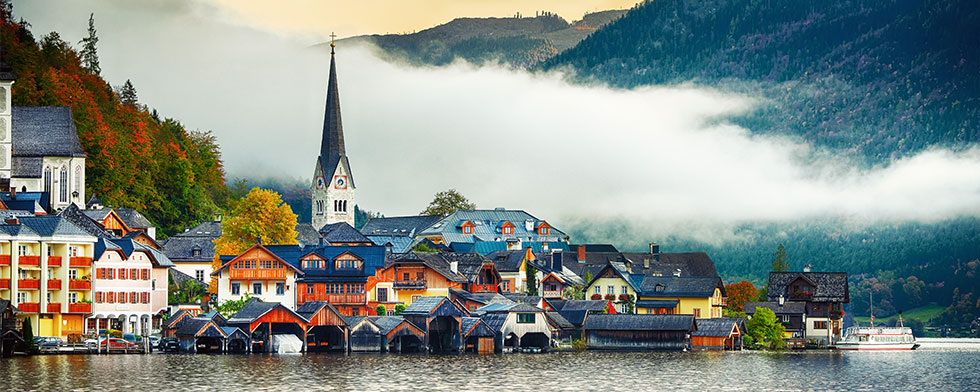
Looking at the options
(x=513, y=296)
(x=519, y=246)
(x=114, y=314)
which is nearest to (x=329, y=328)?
(x=114, y=314)

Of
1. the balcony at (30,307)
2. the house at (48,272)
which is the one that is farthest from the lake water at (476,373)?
the house at (48,272)

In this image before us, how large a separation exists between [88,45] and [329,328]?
89.3 meters

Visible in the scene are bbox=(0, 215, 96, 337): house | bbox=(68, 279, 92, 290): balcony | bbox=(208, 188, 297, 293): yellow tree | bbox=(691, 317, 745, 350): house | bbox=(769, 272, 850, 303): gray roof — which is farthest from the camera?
bbox=(769, 272, 850, 303): gray roof

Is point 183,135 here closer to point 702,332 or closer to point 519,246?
point 519,246

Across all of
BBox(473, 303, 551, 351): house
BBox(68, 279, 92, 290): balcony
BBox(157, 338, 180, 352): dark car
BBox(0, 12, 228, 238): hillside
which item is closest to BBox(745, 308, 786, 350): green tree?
BBox(473, 303, 551, 351): house

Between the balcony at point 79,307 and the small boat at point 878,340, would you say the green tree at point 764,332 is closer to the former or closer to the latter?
the small boat at point 878,340

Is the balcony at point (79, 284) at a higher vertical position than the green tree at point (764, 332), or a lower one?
higher

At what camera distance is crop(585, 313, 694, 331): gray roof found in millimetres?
125000

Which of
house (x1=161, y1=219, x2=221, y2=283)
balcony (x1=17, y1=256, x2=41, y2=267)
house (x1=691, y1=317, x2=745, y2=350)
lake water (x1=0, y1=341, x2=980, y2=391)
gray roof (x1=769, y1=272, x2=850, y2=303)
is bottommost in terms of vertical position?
lake water (x1=0, y1=341, x2=980, y2=391)

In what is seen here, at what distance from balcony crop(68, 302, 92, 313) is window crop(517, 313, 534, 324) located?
33.5m

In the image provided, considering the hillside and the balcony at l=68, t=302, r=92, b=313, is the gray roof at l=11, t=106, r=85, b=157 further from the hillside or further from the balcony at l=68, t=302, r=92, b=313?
the balcony at l=68, t=302, r=92, b=313

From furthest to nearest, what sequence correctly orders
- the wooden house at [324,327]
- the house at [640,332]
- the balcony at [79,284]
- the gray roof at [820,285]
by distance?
the gray roof at [820,285], the house at [640,332], the wooden house at [324,327], the balcony at [79,284]

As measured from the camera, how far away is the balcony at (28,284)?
4035 inches

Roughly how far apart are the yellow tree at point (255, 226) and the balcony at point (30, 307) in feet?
88.7
